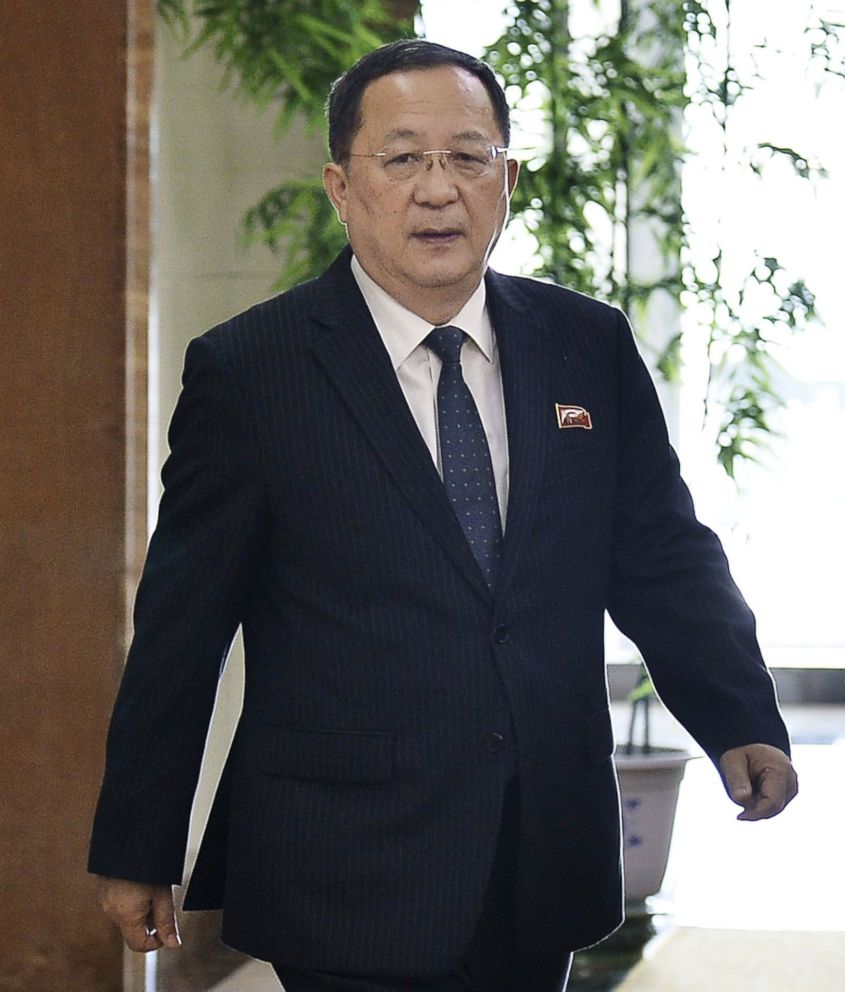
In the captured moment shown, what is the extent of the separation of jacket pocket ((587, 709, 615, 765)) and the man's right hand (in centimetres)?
47

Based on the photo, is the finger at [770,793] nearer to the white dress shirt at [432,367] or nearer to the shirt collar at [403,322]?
the white dress shirt at [432,367]

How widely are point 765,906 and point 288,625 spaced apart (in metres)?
2.71

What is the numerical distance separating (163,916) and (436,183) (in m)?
0.81

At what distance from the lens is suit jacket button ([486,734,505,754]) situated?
1.72 m

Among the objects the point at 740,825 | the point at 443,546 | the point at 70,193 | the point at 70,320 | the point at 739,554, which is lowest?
the point at 740,825

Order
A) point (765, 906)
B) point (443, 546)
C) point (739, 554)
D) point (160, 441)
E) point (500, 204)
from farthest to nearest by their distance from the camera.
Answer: point (739, 554) → point (765, 906) → point (160, 441) → point (500, 204) → point (443, 546)

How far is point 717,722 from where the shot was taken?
1847 millimetres

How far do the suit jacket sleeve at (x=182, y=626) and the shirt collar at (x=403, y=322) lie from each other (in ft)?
0.61

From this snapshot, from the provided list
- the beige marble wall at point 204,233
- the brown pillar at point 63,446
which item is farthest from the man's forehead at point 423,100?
the beige marble wall at point 204,233

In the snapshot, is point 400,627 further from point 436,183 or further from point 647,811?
point 647,811

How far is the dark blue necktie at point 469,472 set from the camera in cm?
177

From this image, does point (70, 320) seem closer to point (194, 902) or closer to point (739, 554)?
point (194, 902)

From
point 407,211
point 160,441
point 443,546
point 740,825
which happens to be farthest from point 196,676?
point 740,825

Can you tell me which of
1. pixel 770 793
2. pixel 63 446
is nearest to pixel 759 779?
pixel 770 793
